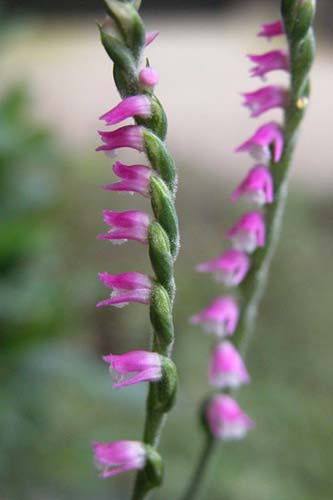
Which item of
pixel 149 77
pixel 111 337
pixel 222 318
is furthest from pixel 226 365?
pixel 111 337

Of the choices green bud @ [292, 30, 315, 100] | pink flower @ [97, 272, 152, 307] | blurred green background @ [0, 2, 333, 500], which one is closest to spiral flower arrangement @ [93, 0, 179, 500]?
pink flower @ [97, 272, 152, 307]

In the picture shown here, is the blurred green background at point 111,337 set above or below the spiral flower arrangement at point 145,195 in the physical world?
below

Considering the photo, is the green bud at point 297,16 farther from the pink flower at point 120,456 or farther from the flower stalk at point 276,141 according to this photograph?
the pink flower at point 120,456

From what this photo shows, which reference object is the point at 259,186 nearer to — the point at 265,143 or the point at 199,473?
the point at 265,143

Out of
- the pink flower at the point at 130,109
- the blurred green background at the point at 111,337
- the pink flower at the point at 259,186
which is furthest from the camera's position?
the blurred green background at the point at 111,337

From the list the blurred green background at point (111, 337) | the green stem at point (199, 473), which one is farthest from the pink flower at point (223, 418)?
the blurred green background at point (111, 337)

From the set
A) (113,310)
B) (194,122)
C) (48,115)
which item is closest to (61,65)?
(48,115)

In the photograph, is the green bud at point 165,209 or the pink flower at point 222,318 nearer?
the green bud at point 165,209
